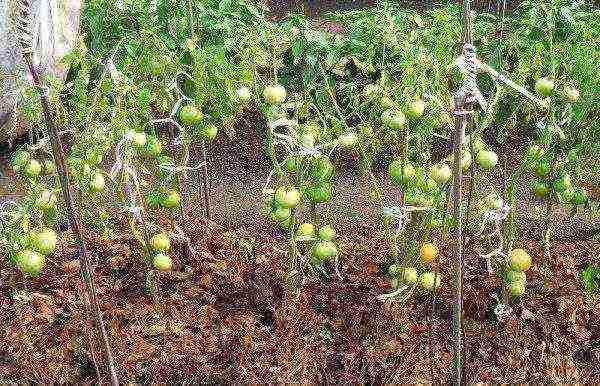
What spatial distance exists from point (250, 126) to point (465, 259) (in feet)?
4.79

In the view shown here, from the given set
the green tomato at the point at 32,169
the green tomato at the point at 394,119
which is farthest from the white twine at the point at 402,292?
the green tomato at the point at 32,169

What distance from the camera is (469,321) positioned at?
240 cm

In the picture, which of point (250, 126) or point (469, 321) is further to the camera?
point (250, 126)

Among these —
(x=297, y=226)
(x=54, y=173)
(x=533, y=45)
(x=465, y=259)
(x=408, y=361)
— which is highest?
(x=533, y=45)

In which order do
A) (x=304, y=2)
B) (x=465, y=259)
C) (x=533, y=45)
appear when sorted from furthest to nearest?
(x=304, y=2) < (x=533, y=45) < (x=465, y=259)

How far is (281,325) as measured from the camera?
242 centimetres

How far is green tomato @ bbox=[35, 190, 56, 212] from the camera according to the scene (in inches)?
88.4

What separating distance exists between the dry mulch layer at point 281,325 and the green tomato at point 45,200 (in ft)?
1.36

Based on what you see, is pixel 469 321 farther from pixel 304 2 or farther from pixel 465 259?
pixel 304 2

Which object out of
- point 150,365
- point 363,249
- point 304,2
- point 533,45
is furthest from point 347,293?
point 304,2

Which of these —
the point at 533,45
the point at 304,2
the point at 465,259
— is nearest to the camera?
the point at 465,259

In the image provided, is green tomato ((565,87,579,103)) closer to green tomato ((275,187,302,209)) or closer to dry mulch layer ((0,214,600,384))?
dry mulch layer ((0,214,600,384))

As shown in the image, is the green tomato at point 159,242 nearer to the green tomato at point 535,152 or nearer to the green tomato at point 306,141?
the green tomato at point 306,141

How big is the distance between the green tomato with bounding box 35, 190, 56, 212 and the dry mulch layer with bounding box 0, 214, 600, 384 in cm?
41
